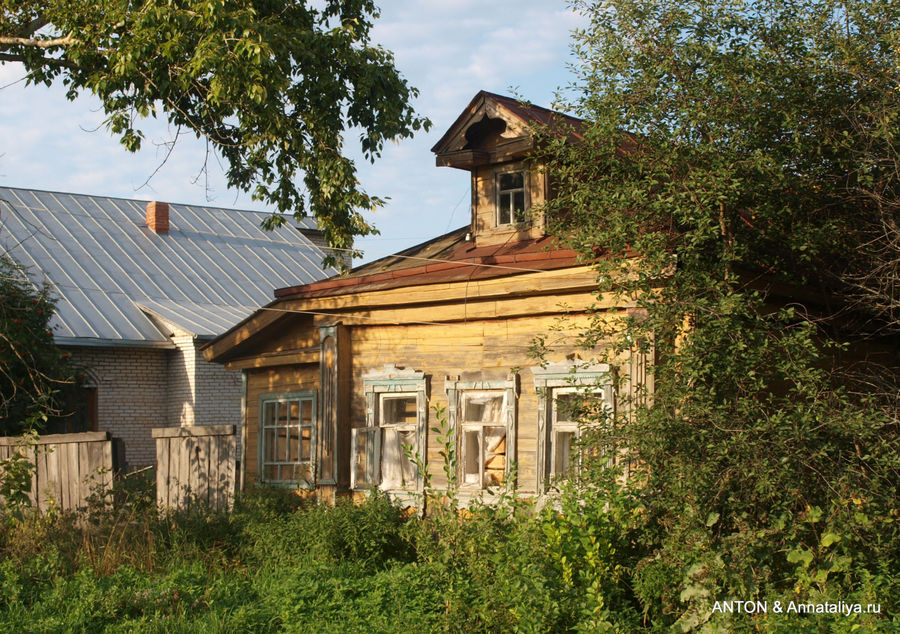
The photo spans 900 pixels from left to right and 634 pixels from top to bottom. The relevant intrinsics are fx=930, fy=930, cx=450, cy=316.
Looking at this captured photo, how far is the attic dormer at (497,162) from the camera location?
1178 cm

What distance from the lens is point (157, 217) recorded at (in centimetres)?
2462

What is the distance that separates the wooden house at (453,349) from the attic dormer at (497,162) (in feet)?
0.06

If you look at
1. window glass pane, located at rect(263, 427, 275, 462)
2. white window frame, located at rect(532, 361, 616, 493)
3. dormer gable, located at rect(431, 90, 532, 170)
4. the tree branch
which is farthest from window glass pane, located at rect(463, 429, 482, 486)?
the tree branch

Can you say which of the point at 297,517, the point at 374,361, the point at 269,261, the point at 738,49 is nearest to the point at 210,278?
the point at 269,261

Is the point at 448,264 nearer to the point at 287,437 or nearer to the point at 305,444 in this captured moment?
the point at 305,444

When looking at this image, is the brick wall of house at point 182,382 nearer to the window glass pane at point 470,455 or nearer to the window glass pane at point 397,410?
the window glass pane at point 397,410

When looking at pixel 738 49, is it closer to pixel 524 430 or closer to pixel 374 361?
pixel 524 430

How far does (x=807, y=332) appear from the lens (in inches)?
297

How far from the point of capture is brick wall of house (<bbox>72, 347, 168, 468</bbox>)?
19562mm

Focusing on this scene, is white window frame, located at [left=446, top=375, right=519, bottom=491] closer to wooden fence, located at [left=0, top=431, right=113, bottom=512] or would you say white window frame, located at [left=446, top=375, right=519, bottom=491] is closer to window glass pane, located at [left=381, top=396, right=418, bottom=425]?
window glass pane, located at [left=381, top=396, right=418, bottom=425]

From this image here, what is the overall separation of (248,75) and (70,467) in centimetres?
568

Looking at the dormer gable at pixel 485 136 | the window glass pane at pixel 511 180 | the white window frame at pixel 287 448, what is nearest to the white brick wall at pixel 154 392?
the white window frame at pixel 287 448

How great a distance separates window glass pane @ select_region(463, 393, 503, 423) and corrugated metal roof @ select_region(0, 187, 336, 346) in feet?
31.4

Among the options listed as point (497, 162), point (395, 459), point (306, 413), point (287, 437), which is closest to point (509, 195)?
point (497, 162)
